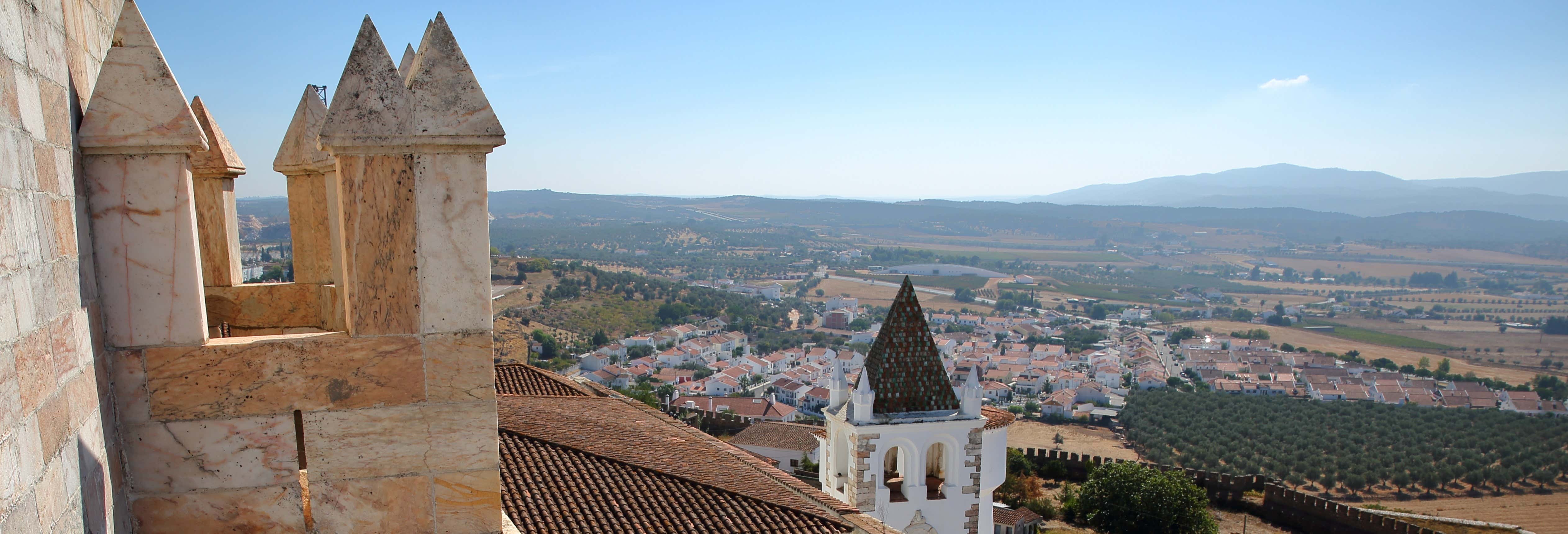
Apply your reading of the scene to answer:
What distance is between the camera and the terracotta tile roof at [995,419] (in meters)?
13.6

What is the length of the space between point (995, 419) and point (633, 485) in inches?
316

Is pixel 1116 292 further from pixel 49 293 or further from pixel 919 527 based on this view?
pixel 49 293

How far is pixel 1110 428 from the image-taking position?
52.4 m

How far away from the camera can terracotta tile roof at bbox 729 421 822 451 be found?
109ft

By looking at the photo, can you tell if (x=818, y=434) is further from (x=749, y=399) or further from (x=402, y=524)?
(x=749, y=399)

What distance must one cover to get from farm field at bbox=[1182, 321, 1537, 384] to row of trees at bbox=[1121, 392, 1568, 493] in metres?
27.0

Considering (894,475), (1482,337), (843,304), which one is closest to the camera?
(894,475)

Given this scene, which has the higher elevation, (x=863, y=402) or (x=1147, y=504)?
(x=863, y=402)

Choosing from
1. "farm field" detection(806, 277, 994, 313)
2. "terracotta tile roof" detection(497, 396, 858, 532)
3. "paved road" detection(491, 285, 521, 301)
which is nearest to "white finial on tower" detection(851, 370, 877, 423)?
"terracotta tile roof" detection(497, 396, 858, 532)

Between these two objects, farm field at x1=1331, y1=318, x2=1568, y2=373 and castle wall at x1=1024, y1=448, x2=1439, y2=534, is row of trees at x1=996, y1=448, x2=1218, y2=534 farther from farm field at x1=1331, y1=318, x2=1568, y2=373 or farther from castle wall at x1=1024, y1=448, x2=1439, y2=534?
farm field at x1=1331, y1=318, x2=1568, y2=373

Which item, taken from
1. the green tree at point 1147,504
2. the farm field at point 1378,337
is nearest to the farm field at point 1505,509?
the green tree at point 1147,504

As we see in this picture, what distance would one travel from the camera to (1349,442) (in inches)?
1757

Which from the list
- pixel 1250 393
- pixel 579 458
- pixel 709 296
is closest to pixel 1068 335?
pixel 1250 393

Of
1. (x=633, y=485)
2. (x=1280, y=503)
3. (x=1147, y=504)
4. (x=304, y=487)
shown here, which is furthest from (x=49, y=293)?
Answer: (x=1280, y=503)
